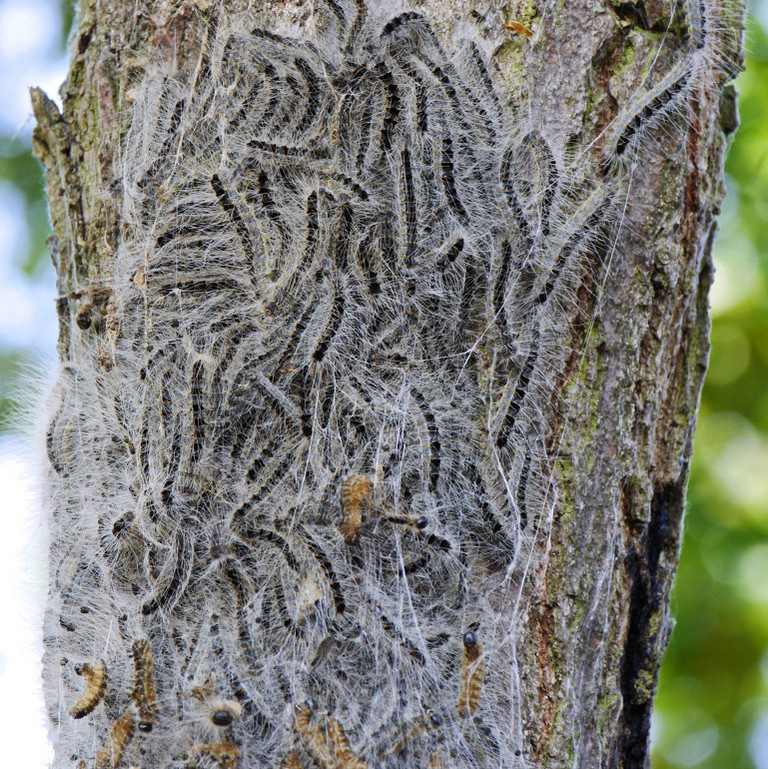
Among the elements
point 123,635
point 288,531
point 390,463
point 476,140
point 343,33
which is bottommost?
point 123,635

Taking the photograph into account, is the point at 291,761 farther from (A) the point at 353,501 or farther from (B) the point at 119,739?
(A) the point at 353,501

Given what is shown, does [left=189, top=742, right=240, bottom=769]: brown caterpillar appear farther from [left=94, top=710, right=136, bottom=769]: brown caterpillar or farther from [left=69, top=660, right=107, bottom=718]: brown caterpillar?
[left=69, top=660, right=107, bottom=718]: brown caterpillar

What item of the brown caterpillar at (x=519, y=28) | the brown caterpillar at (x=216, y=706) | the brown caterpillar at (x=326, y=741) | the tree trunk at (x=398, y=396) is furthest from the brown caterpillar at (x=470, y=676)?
the brown caterpillar at (x=519, y=28)

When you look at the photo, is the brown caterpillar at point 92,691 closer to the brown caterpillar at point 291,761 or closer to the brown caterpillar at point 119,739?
the brown caterpillar at point 119,739

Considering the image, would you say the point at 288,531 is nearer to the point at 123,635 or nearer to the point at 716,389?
the point at 123,635

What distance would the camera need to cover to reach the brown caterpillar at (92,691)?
1.55 metres

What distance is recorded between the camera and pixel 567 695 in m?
1.50

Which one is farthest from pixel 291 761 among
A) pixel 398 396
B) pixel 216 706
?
pixel 398 396

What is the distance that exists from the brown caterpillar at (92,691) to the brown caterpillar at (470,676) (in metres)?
0.72

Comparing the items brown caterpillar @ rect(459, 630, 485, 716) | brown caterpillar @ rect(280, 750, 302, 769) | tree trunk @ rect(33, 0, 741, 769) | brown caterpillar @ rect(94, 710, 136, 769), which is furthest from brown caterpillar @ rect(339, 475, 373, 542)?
brown caterpillar @ rect(94, 710, 136, 769)

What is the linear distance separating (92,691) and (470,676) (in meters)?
0.76

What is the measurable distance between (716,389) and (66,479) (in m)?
2.80

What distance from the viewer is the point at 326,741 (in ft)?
4.65

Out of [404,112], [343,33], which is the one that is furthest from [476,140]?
[343,33]
